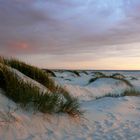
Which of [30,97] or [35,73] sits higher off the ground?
[35,73]

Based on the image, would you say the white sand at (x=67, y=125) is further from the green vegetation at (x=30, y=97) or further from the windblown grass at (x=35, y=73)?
the windblown grass at (x=35, y=73)

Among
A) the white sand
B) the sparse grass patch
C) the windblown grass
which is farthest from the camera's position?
the windblown grass

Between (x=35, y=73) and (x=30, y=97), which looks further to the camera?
(x=35, y=73)

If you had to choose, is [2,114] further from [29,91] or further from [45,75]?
[45,75]

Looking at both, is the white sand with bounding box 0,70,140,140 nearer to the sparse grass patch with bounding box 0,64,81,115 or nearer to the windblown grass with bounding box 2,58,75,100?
the sparse grass patch with bounding box 0,64,81,115

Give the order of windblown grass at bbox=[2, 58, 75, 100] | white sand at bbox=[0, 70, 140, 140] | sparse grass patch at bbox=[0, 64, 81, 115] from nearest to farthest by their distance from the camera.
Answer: white sand at bbox=[0, 70, 140, 140]
sparse grass patch at bbox=[0, 64, 81, 115]
windblown grass at bbox=[2, 58, 75, 100]

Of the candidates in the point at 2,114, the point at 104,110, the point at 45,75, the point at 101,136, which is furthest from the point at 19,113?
the point at 45,75

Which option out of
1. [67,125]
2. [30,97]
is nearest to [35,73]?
[30,97]

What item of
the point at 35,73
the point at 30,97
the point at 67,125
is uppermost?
the point at 35,73

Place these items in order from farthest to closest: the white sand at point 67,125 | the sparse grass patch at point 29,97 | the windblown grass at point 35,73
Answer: the windblown grass at point 35,73, the sparse grass patch at point 29,97, the white sand at point 67,125

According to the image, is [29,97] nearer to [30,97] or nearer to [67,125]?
[30,97]

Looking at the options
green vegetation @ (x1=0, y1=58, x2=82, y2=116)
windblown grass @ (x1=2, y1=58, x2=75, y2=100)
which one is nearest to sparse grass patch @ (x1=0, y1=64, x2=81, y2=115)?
green vegetation @ (x1=0, y1=58, x2=82, y2=116)

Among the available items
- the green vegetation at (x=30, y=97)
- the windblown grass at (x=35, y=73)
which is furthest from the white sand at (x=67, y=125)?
the windblown grass at (x=35, y=73)

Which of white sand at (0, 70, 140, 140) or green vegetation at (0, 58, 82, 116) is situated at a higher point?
green vegetation at (0, 58, 82, 116)
